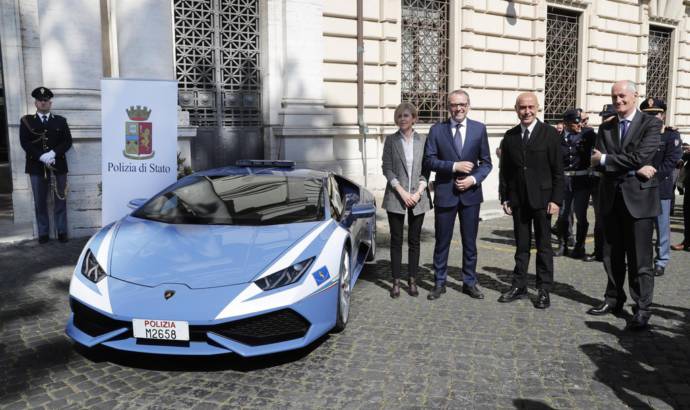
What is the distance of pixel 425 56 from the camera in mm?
13805

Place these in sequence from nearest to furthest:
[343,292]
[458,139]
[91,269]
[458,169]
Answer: [91,269]
[343,292]
[458,169]
[458,139]

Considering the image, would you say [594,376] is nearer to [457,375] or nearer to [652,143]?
[457,375]

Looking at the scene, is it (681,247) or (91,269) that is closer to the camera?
(91,269)

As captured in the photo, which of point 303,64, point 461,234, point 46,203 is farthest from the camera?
point 303,64

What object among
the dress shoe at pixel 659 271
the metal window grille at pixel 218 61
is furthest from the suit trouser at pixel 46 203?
the dress shoe at pixel 659 271

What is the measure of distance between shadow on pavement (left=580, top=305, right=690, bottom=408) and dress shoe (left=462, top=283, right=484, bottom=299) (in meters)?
1.08

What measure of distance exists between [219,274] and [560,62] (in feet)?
49.6

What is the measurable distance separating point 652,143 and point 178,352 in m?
4.00

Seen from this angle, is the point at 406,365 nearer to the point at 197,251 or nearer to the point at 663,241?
the point at 197,251

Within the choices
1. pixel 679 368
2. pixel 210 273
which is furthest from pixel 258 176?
pixel 679 368

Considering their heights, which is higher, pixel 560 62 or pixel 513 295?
pixel 560 62

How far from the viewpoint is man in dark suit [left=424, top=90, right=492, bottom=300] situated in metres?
5.39

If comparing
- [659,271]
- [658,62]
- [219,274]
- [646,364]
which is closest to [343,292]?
[219,274]

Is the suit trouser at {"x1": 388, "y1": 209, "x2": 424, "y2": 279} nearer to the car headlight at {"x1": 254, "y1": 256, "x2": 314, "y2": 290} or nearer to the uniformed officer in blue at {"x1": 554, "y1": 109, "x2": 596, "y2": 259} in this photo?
the car headlight at {"x1": 254, "y1": 256, "x2": 314, "y2": 290}
